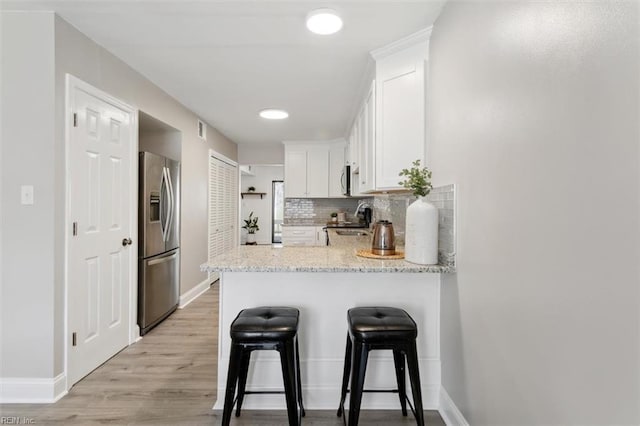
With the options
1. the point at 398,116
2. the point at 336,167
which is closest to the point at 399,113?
the point at 398,116

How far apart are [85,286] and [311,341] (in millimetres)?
1647

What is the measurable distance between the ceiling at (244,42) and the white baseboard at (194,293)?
91.3 inches

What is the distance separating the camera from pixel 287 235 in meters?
5.56

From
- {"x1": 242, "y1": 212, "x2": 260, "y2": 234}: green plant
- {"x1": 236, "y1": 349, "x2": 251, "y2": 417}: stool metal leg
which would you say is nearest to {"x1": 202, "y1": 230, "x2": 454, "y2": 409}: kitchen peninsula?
{"x1": 236, "y1": 349, "x2": 251, "y2": 417}: stool metal leg

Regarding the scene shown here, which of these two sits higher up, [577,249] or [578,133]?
[578,133]

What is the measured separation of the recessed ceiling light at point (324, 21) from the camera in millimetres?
1797

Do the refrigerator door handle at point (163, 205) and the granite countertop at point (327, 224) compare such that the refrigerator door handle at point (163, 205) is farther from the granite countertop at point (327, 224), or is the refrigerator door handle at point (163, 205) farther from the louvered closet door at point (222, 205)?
the granite countertop at point (327, 224)

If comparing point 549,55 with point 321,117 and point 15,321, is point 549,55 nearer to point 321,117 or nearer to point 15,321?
point 15,321

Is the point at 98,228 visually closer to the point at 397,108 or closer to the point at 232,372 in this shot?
the point at 232,372

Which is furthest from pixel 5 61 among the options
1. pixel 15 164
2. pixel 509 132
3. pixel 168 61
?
pixel 509 132

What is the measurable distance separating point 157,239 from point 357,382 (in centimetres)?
246

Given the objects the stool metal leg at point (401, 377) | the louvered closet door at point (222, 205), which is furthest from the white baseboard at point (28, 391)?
the louvered closet door at point (222, 205)

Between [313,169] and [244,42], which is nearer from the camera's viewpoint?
[244,42]

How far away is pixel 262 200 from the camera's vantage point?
9.26 meters
